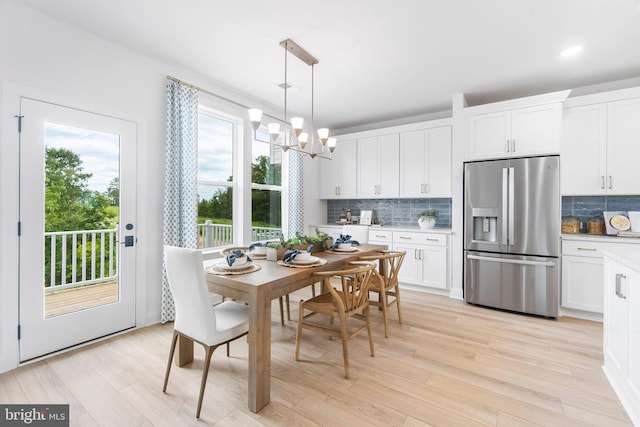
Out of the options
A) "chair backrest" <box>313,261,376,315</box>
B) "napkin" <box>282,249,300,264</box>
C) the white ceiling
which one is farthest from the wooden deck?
the white ceiling

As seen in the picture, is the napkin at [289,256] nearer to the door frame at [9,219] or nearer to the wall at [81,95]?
the wall at [81,95]

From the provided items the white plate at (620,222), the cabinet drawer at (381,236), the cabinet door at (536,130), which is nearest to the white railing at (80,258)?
the cabinet drawer at (381,236)

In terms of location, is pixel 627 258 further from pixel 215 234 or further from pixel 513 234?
pixel 215 234

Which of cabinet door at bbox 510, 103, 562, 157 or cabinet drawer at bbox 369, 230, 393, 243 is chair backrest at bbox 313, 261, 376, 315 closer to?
cabinet drawer at bbox 369, 230, 393, 243

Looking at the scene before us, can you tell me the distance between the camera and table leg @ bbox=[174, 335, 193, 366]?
2.25m

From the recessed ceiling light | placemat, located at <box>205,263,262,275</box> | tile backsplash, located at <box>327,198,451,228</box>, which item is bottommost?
placemat, located at <box>205,263,262,275</box>

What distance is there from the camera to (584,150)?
3473 millimetres

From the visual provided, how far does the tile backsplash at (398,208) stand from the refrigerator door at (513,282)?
3.24 feet

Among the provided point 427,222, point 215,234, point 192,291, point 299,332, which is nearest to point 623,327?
point 299,332

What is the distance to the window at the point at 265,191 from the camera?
14.2 feet

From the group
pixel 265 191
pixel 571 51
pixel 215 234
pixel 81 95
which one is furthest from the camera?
pixel 265 191

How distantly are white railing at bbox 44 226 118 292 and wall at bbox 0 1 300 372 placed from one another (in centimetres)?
22

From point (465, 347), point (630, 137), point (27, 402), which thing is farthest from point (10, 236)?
point (630, 137)

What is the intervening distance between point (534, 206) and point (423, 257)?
1523 millimetres
